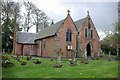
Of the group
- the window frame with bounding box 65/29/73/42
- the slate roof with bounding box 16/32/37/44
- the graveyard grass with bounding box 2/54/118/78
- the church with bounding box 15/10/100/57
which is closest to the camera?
the graveyard grass with bounding box 2/54/118/78

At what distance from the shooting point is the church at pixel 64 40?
42594 mm

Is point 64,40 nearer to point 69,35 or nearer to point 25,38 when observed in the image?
point 69,35

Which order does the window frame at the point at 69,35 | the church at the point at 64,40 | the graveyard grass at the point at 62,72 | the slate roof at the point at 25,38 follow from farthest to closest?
the slate roof at the point at 25,38
the window frame at the point at 69,35
the church at the point at 64,40
the graveyard grass at the point at 62,72

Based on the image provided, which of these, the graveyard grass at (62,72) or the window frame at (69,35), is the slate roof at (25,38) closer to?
the window frame at (69,35)

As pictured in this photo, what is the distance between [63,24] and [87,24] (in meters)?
5.89

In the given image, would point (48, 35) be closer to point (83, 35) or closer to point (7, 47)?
point (83, 35)

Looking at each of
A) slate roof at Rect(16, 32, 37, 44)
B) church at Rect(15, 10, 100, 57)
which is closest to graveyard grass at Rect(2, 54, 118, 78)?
church at Rect(15, 10, 100, 57)

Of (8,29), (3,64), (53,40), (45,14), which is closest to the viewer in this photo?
(3,64)

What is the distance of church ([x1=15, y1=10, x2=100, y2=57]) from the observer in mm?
42594

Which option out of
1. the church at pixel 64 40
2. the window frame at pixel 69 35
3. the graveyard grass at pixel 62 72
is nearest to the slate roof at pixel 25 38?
the church at pixel 64 40

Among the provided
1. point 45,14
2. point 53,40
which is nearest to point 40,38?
point 53,40

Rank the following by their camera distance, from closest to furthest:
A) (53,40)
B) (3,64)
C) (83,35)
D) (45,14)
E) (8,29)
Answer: (3,64) < (53,40) < (83,35) < (8,29) < (45,14)

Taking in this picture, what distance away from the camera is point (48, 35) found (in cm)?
4391

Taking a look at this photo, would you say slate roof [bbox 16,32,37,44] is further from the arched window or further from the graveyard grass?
the graveyard grass
